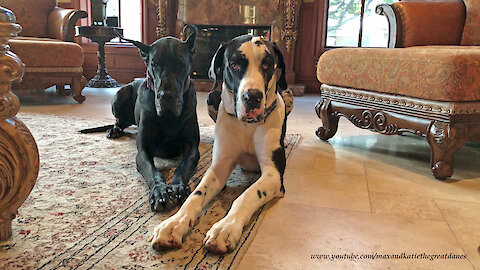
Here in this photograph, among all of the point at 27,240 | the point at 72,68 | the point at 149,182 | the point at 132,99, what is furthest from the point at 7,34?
the point at 72,68

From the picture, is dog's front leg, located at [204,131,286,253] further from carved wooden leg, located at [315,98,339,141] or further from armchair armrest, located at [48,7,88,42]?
armchair armrest, located at [48,7,88,42]

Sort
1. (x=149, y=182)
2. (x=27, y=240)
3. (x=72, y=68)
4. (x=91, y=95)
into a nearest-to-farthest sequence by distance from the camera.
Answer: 1. (x=27, y=240)
2. (x=149, y=182)
3. (x=72, y=68)
4. (x=91, y=95)

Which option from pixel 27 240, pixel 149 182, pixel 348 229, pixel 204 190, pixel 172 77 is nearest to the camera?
pixel 27 240

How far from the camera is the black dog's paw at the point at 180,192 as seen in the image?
149 cm

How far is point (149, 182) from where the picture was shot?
1613 mm

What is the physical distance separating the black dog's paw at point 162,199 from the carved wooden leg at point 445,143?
1287 mm

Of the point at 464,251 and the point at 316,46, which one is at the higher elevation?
the point at 316,46

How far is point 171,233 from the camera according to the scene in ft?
3.83

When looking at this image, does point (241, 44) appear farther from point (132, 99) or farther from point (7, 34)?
point (132, 99)

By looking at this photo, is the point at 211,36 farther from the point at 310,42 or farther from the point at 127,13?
the point at 127,13

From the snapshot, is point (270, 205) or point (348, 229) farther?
point (270, 205)

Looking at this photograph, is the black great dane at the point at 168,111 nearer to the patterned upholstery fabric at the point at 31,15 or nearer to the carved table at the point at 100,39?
the patterned upholstery fabric at the point at 31,15

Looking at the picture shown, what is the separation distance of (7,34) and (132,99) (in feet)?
5.36

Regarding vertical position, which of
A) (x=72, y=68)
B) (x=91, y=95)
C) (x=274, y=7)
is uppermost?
(x=274, y=7)
